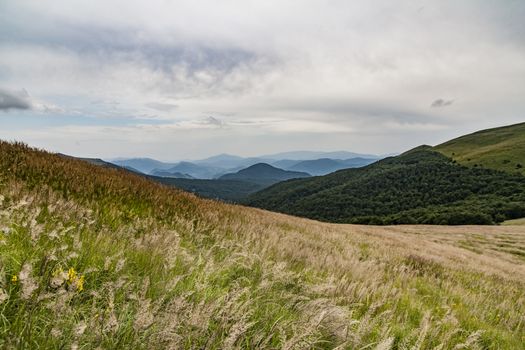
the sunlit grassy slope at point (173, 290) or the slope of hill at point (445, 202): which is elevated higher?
the sunlit grassy slope at point (173, 290)

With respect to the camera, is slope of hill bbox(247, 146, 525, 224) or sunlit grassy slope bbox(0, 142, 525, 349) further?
slope of hill bbox(247, 146, 525, 224)

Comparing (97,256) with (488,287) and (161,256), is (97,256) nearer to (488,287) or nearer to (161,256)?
(161,256)

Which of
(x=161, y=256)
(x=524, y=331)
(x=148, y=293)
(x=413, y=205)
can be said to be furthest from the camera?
(x=413, y=205)

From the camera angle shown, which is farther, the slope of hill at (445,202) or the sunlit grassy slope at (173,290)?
the slope of hill at (445,202)

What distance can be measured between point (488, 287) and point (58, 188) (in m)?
11.4

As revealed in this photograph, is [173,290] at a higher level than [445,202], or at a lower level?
higher

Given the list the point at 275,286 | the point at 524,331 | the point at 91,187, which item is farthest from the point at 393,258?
the point at 91,187

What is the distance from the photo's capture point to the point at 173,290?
10.6ft

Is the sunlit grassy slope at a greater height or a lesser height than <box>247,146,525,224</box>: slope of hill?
greater

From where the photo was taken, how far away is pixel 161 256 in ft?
12.8

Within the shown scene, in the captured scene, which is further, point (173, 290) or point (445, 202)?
point (445, 202)

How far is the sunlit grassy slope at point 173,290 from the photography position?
84.0 inches

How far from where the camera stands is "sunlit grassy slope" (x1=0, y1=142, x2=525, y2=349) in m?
2.13

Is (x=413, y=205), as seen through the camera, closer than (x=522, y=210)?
No
